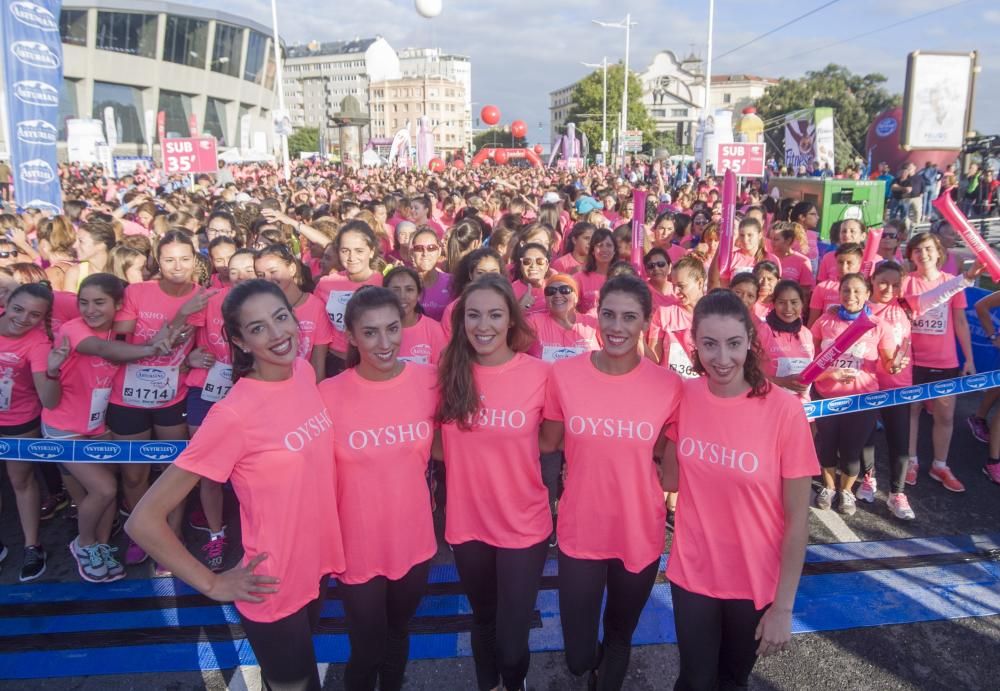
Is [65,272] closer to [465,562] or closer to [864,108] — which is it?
[465,562]

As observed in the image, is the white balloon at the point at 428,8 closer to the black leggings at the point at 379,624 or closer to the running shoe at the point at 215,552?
the running shoe at the point at 215,552

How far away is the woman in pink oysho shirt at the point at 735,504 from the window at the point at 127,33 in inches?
2259

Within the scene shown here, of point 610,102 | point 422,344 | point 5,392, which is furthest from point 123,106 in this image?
point 422,344

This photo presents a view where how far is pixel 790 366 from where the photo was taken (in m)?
4.13

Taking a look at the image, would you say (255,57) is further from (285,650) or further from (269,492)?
(285,650)

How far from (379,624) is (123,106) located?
2358 inches

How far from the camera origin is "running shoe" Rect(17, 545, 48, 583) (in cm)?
404

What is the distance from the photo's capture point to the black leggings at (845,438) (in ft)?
14.5

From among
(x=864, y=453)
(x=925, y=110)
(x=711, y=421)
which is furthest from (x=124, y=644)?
(x=925, y=110)

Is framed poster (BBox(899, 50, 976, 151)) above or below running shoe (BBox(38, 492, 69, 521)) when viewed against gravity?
above

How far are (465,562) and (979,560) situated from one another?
3.34m

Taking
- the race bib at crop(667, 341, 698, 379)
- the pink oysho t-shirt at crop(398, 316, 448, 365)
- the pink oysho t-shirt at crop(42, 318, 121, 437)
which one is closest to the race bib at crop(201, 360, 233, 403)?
the pink oysho t-shirt at crop(42, 318, 121, 437)

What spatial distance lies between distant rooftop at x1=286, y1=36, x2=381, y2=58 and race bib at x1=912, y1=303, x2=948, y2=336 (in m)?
151

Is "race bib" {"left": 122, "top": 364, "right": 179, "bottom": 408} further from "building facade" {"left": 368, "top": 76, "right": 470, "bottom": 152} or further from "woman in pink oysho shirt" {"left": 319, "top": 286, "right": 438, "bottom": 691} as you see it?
"building facade" {"left": 368, "top": 76, "right": 470, "bottom": 152}
